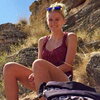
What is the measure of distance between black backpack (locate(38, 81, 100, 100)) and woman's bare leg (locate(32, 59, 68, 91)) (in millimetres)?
693

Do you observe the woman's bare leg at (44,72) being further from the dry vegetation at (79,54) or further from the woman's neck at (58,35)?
the dry vegetation at (79,54)

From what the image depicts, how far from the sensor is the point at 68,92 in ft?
9.34

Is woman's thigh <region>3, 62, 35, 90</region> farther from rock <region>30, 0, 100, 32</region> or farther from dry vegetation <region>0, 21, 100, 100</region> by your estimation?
rock <region>30, 0, 100, 32</region>

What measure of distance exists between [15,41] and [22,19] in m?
4.72

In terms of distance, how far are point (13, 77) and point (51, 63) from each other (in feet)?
1.65

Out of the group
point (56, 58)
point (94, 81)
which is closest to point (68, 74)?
point (56, 58)

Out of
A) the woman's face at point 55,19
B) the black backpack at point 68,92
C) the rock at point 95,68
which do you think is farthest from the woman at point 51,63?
the rock at point 95,68

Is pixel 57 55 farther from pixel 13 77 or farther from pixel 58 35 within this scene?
pixel 13 77

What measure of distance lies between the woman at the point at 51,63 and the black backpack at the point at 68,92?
2.61 ft

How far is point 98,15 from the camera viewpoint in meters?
10.3

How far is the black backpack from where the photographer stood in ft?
9.02

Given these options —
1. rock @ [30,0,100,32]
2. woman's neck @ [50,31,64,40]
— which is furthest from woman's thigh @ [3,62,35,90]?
rock @ [30,0,100,32]

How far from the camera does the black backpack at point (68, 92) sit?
2.75 metres

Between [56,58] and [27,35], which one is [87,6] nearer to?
[27,35]
